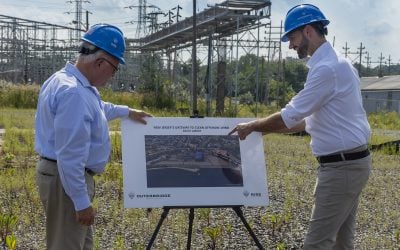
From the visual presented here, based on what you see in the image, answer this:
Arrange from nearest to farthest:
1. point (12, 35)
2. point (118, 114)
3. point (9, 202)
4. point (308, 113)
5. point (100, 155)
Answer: point (100, 155) → point (308, 113) → point (118, 114) → point (9, 202) → point (12, 35)

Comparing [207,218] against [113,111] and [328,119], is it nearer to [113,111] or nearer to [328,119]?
[113,111]

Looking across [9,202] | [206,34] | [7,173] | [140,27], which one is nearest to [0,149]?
[7,173]

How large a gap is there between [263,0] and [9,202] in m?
15.4

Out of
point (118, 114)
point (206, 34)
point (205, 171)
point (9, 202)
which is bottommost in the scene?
point (9, 202)

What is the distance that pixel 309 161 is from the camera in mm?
11102

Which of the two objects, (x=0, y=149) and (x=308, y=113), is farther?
(x=0, y=149)

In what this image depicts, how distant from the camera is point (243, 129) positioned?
3.97 m

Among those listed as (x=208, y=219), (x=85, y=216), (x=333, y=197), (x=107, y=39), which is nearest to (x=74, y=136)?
(x=85, y=216)

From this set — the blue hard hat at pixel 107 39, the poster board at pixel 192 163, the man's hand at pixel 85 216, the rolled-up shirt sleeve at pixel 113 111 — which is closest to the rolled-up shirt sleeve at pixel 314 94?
the poster board at pixel 192 163

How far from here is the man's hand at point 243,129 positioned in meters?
3.93

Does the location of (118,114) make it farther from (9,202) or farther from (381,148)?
(381,148)

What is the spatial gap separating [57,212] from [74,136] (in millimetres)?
525

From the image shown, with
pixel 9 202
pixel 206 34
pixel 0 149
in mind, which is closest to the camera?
pixel 9 202

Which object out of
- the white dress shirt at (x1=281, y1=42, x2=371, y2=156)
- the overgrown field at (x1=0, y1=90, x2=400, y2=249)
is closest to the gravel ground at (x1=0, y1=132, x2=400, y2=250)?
the overgrown field at (x1=0, y1=90, x2=400, y2=249)
